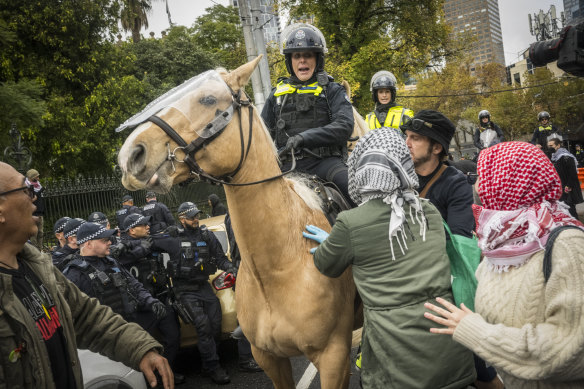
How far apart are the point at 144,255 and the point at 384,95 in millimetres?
3890

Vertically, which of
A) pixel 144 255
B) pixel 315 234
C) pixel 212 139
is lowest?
pixel 144 255

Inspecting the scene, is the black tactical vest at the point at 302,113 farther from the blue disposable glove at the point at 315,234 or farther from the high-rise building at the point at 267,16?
the high-rise building at the point at 267,16

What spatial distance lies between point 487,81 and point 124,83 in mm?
44264

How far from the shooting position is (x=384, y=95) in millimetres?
6230

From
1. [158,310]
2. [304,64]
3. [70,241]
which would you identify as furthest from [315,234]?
[70,241]

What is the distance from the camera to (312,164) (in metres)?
3.96

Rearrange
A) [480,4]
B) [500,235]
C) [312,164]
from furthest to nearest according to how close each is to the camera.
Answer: [480,4] < [312,164] < [500,235]

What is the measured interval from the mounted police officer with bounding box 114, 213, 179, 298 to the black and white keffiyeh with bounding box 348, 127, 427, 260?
411 cm

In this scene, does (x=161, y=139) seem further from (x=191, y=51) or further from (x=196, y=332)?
(x=191, y=51)

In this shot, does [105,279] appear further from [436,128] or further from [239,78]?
[436,128]

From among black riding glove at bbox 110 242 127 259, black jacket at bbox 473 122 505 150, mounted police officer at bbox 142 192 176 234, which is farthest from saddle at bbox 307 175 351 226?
black jacket at bbox 473 122 505 150

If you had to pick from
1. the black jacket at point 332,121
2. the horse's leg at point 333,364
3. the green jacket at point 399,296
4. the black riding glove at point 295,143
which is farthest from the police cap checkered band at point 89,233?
the green jacket at point 399,296

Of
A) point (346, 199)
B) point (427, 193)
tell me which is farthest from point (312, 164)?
point (427, 193)

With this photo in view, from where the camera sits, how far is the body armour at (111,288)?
4.75 m
